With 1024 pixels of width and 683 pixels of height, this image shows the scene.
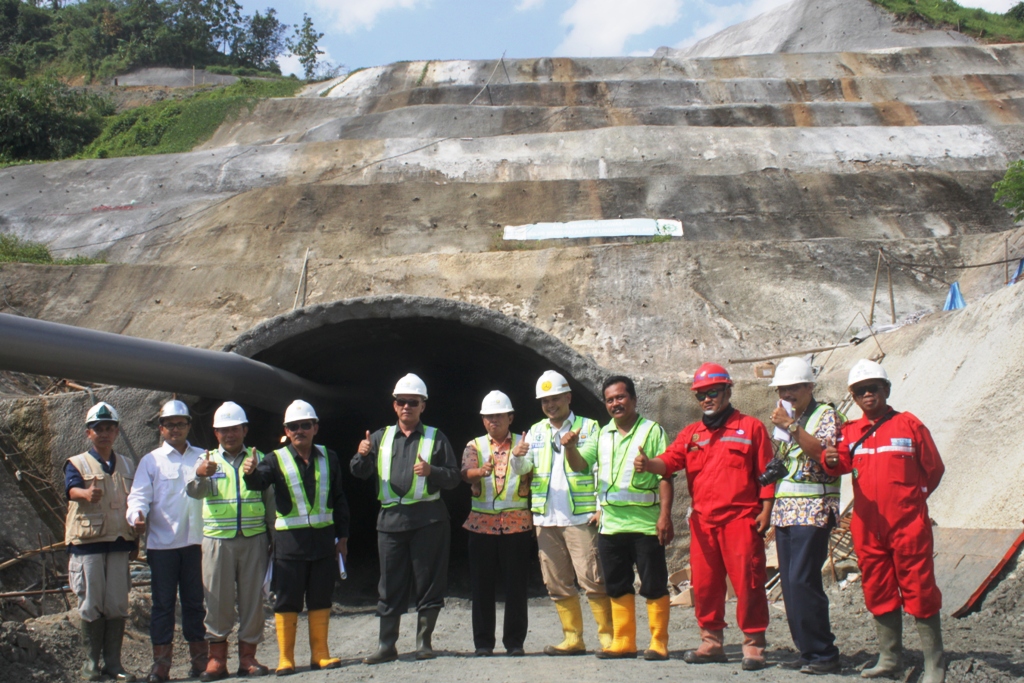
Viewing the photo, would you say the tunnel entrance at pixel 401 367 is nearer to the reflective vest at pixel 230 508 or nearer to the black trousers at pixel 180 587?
the reflective vest at pixel 230 508

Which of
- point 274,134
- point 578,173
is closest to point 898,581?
point 578,173

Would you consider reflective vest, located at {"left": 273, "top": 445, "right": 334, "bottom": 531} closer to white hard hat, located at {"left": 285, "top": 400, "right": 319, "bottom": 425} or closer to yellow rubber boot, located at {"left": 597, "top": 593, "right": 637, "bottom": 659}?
white hard hat, located at {"left": 285, "top": 400, "right": 319, "bottom": 425}

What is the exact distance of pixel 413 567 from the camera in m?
6.33

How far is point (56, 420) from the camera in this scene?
932 centimetres

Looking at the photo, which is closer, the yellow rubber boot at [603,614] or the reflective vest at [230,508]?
the yellow rubber boot at [603,614]

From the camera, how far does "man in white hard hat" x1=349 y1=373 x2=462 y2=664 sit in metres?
6.17

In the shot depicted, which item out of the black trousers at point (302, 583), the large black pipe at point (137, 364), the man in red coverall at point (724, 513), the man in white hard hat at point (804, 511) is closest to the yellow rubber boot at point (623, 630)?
the man in red coverall at point (724, 513)

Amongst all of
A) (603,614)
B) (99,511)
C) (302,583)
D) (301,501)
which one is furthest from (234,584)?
(603,614)

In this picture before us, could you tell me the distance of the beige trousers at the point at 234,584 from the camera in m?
6.09

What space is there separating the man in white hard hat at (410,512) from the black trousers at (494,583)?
0.23 metres

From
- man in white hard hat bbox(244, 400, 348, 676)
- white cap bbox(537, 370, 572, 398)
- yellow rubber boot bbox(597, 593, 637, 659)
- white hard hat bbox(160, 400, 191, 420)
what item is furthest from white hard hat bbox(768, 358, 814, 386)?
white hard hat bbox(160, 400, 191, 420)

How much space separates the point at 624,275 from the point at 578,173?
24.2ft

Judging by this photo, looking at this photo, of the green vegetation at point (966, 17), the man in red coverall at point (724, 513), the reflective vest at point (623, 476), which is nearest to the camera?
the man in red coverall at point (724, 513)

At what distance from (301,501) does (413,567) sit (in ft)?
2.78
